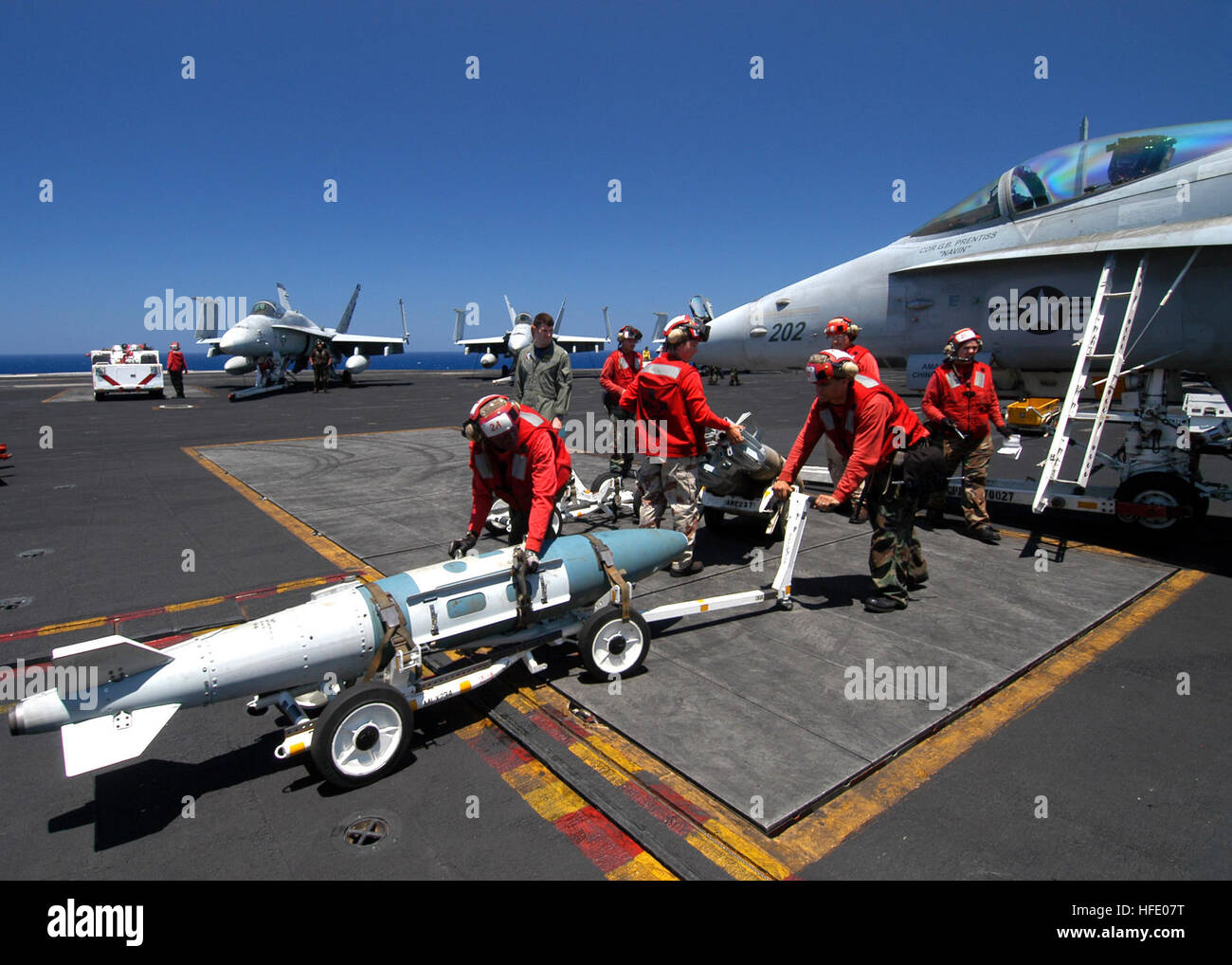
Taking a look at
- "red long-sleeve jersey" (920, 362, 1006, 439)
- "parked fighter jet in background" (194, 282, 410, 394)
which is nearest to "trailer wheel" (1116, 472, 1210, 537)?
"red long-sleeve jersey" (920, 362, 1006, 439)

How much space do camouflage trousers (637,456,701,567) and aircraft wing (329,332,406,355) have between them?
38494 mm

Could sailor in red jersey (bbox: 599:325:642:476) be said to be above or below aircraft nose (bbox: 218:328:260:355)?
below

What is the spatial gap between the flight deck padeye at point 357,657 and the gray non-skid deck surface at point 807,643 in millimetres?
475

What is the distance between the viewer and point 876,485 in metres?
5.73

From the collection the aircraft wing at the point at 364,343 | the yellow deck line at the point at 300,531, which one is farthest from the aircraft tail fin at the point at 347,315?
the yellow deck line at the point at 300,531

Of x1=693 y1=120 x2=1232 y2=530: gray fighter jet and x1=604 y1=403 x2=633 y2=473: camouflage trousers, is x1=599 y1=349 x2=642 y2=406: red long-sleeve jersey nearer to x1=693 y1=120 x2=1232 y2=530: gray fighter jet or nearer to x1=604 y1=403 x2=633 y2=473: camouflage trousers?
x1=604 y1=403 x2=633 y2=473: camouflage trousers

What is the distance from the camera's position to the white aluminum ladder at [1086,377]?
6.59 metres

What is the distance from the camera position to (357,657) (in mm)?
3629

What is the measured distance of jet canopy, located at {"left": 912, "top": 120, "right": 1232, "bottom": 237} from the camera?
23.8 feet

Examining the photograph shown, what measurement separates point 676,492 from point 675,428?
58cm

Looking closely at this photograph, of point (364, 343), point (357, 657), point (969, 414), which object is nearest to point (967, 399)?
point (969, 414)

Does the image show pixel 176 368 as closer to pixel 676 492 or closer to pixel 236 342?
pixel 236 342
